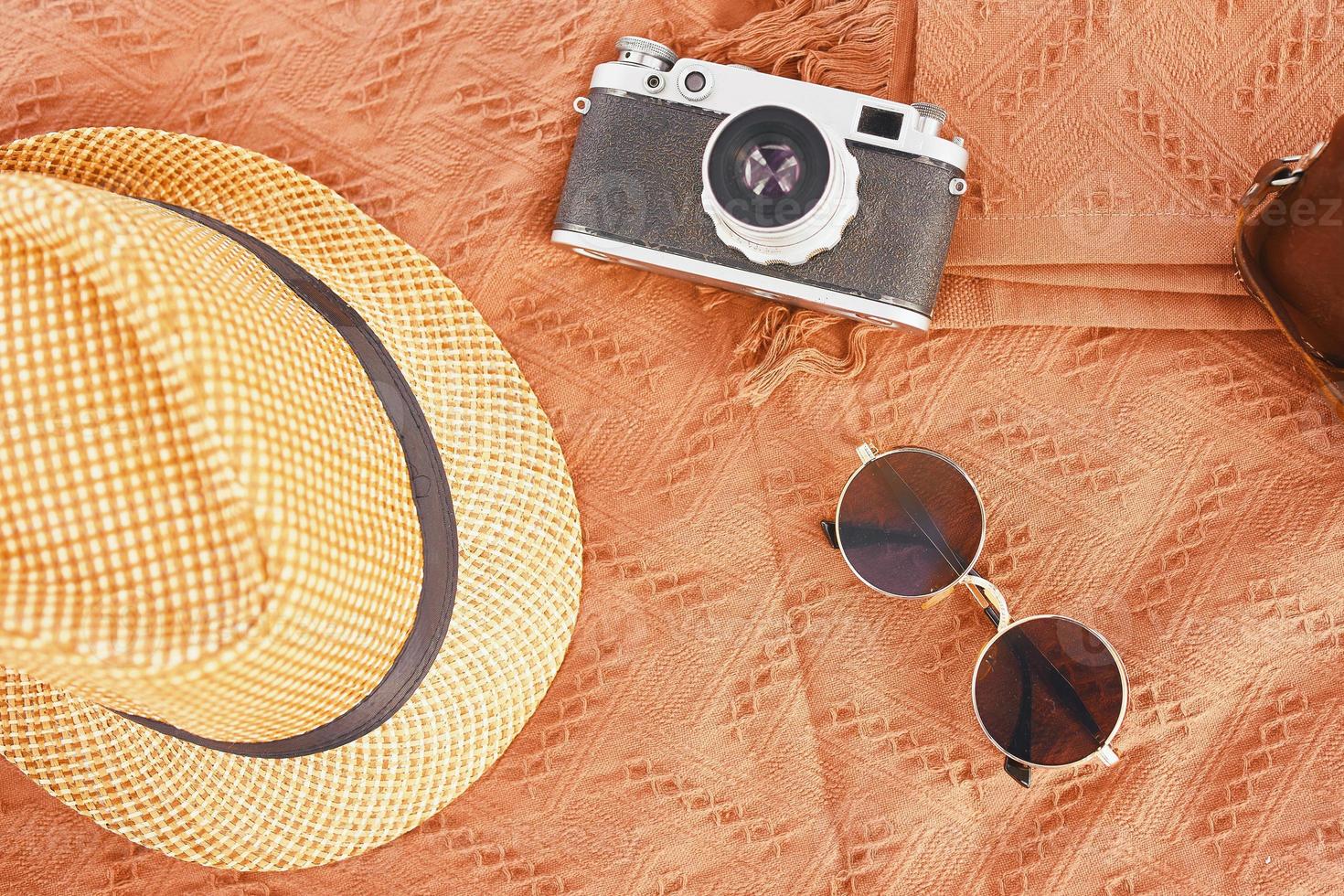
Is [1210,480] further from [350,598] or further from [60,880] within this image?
[60,880]

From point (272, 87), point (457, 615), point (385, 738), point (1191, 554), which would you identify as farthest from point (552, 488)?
point (1191, 554)

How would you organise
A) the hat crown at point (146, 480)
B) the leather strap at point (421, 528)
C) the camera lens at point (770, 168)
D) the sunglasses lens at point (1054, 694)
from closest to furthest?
1. the hat crown at point (146, 480)
2. the leather strap at point (421, 528)
3. the camera lens at point (770, 168)
4. the sunglasses lens at point (1054, 694)

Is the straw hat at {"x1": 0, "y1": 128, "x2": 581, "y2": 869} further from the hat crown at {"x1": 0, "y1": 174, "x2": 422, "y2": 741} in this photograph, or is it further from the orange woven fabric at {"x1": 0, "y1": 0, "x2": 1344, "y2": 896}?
the orange woven fabric at {"x1": 0, "y1": 0, "x2": 1344, "y2": 896}

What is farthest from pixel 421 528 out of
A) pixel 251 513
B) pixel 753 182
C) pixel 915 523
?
pixel 915 523

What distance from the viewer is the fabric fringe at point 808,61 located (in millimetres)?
946

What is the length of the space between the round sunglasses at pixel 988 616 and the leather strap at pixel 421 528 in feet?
1.43

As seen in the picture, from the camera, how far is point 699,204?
2.82 feet

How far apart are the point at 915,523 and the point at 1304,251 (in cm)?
45

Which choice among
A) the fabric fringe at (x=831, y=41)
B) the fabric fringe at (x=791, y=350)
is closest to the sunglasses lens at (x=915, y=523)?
the fabric fringe at (x=791, y=350)

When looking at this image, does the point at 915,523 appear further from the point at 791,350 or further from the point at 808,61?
the point at 808,61

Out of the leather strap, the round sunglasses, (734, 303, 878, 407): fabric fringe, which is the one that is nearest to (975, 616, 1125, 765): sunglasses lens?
the round sunglasses

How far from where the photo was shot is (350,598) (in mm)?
573

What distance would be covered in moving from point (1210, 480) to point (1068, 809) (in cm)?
Answer: 40

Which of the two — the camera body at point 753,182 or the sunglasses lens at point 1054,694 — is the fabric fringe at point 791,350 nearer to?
the camera body at point 753,182
